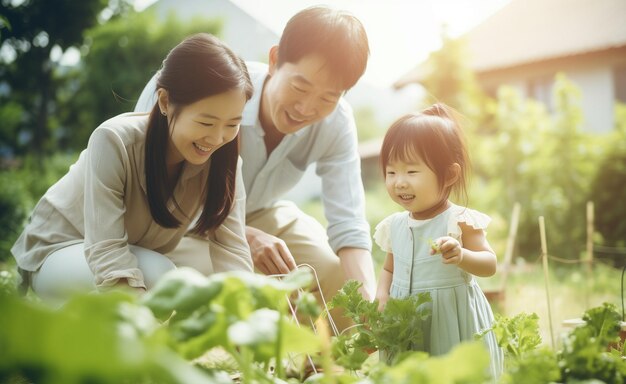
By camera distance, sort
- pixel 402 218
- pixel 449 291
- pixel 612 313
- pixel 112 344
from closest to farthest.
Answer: pixel 112 344 < pixel 612 313 < pixel 449 291 < pixel 402 218

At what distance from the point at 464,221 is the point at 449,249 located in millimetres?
226

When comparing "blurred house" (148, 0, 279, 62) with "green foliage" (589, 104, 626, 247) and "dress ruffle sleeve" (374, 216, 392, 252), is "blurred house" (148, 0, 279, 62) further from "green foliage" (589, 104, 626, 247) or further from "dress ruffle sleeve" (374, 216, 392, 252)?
"dress ruffle sleeve" (374, 216, 392, 252)

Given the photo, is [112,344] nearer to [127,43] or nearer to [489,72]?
[489,72]

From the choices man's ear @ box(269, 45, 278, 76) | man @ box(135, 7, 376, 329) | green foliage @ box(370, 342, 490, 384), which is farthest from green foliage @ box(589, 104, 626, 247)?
green foliage @ box(370, 342, 490, 384)

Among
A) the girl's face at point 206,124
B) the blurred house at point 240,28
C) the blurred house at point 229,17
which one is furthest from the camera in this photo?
the blurred house at point 229,17

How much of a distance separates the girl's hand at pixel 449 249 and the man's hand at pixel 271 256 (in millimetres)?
771

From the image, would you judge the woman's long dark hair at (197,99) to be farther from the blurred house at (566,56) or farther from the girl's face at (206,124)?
the blurred house at (566,56)

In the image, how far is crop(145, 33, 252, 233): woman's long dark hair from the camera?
1887mm

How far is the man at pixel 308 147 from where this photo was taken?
2.29 meters

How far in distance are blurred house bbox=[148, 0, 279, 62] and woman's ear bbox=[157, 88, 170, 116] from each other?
1527 cm

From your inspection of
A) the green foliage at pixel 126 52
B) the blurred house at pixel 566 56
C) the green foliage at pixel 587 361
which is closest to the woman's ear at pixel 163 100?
the green foliage at pixel 587 361

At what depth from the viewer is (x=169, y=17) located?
1720cm

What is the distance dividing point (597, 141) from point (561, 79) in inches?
33.5

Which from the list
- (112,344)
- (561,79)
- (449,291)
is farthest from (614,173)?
(112,344)
